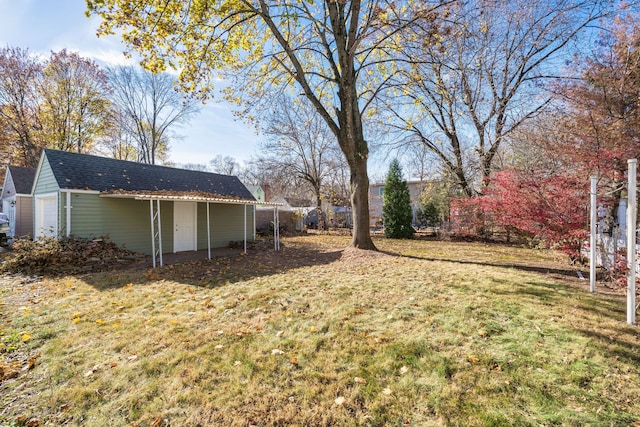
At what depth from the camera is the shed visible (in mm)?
9141

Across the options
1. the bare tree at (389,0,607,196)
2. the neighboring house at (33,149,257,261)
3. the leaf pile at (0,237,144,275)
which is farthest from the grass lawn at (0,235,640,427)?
the bare tree at (389,0,607,196)

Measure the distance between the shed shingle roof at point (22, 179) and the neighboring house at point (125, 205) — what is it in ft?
25.3

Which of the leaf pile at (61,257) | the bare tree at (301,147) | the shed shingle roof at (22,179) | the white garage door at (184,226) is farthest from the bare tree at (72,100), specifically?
the leaf pile at (61,257)

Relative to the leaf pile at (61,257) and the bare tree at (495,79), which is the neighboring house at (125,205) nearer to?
the leaf pile at (61,257)

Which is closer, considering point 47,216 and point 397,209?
point 47,216

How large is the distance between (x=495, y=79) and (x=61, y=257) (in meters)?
19.6

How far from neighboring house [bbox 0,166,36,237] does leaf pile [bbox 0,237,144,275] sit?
1011cm

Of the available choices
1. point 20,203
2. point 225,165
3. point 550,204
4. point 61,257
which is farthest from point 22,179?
point 225,165

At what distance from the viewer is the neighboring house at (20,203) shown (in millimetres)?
15703

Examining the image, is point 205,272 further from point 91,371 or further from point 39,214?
point 39,214

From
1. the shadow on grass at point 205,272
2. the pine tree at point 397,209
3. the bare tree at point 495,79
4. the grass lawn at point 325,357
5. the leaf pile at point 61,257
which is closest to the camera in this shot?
the grass lawn at point 325,357

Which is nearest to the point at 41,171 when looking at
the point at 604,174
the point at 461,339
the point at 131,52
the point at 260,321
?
the point at 131,52

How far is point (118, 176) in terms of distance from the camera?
10875 mm

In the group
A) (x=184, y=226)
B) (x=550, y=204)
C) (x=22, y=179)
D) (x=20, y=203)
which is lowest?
(x=184, y=226)
